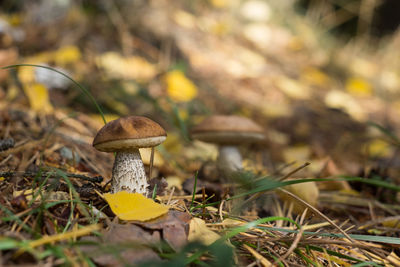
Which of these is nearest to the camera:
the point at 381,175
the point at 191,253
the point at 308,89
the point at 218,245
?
the point at 218,245

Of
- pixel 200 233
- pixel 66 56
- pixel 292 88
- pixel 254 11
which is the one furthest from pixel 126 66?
pixel 254 11

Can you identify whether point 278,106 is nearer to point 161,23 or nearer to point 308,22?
point 161,23

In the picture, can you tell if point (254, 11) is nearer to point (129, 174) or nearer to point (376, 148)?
point (376, 148)

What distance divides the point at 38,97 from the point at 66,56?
0.75m

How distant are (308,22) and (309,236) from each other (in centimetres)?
592

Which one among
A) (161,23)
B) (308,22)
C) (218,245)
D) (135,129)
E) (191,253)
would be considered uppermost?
(308,22)

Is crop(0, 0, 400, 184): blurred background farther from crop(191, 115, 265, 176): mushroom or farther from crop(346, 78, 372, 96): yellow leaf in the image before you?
crop(191, 115, 265, 176): mushroom

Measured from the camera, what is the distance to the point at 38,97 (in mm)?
2463

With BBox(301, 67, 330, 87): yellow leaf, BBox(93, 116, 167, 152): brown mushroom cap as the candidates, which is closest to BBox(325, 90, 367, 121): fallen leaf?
BBox(301, 67, 330, 87): yellow leaf

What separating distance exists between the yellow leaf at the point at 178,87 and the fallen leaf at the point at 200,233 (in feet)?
8.18

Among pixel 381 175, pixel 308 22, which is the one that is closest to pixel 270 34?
pixel 308 22

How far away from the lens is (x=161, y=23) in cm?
406

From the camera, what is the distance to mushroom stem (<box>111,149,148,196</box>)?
1199 mm

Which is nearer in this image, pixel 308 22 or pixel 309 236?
pixel 309 236
